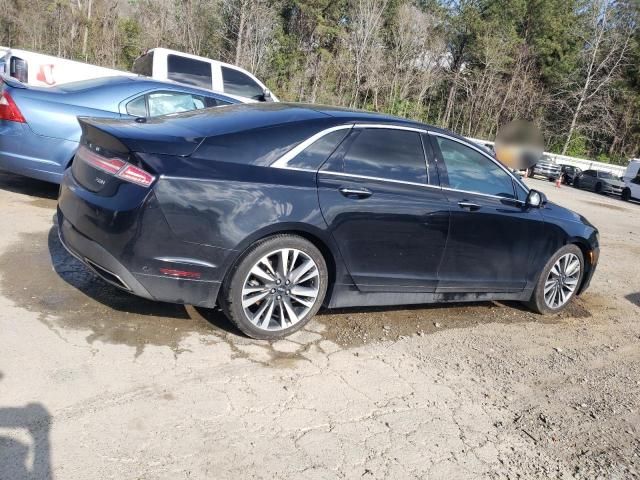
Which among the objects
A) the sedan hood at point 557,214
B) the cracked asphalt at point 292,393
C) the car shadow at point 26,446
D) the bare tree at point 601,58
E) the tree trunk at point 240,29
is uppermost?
the bare tree at point 601,58

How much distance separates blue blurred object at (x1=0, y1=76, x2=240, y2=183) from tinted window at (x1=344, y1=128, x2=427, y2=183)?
3467 mm

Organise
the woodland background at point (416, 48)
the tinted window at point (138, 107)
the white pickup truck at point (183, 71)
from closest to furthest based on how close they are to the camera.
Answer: the tinted window at point (138, 107) → the white pickup truck at point (183, 71) → the woodland background at point (416, 48)

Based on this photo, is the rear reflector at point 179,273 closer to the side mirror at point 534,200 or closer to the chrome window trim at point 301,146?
the chrome window trim at point 301,146

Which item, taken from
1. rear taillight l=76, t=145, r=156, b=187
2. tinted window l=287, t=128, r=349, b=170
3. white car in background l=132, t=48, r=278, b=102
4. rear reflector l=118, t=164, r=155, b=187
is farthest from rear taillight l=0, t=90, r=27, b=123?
white car in background l=132, t=48, r=278, b=102

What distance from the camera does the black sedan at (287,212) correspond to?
11.3 ft

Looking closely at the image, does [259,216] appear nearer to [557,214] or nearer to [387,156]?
[387,156]

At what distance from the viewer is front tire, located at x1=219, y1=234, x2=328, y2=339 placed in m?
3.66

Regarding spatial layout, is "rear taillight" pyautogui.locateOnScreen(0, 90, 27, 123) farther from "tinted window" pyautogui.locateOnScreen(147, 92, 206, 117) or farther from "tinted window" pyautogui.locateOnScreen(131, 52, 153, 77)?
"tinted window" pyautogui.locateOnScreen(131, 52, 153, 77)

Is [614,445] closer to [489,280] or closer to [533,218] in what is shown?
[489,280]

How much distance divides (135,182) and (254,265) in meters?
0.91

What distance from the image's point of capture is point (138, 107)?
21.5 feet

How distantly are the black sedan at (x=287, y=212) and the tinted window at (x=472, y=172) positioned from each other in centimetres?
1

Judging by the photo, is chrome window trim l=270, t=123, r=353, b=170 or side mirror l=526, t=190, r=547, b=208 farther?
side mirror l=526, t=190, r=547, b=208

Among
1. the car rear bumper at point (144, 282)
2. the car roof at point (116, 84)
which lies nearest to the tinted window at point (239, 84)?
the car roof at point (116, 84)
